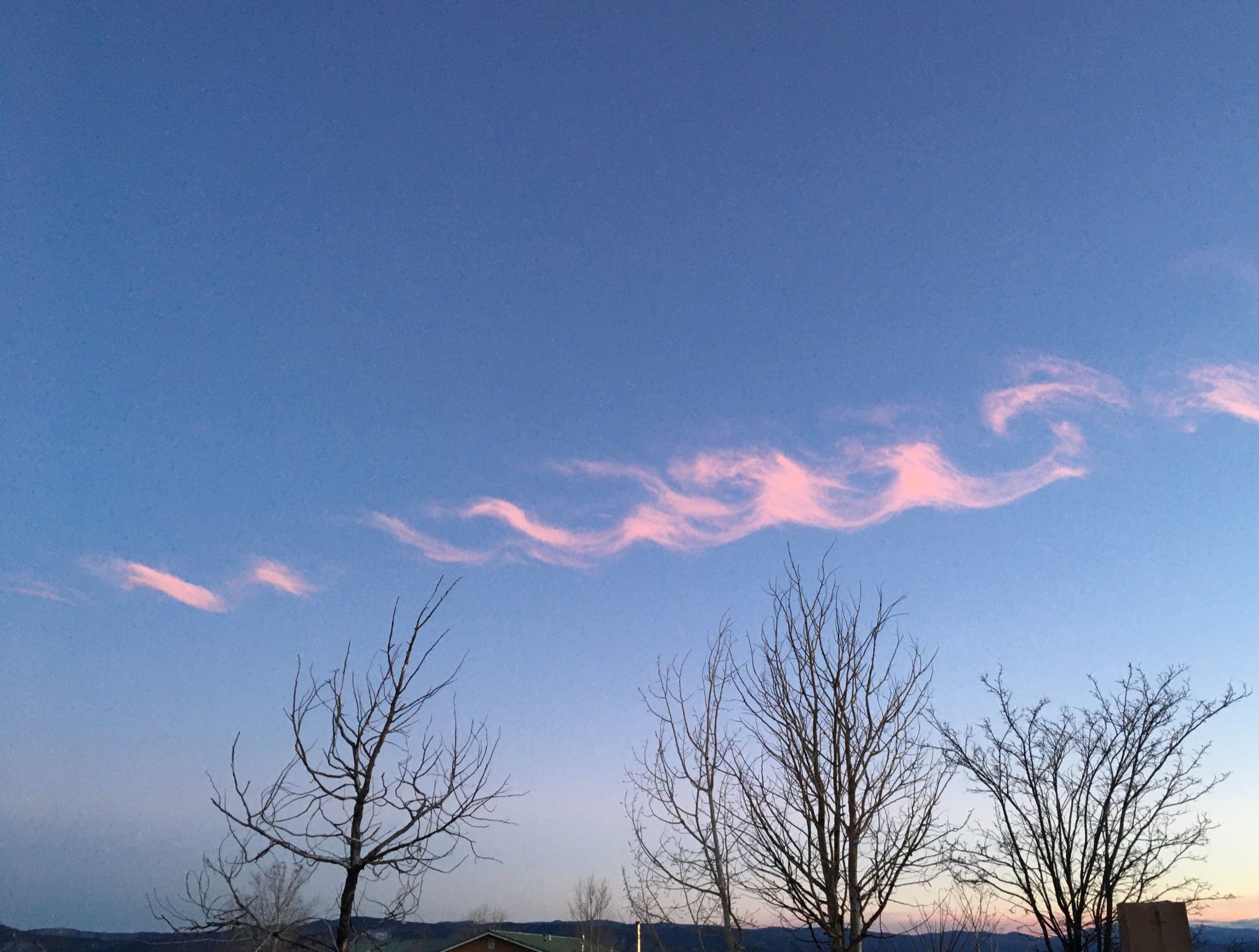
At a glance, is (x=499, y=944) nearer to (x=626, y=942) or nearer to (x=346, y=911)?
(x=346, y=911)

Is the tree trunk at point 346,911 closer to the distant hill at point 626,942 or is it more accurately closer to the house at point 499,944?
the distant hill at point 626,942

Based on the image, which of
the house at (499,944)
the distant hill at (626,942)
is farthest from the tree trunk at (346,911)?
the house at (499,944)

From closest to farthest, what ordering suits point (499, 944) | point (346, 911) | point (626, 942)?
point (346, 911)
point (499, 944)
point (626, 942)

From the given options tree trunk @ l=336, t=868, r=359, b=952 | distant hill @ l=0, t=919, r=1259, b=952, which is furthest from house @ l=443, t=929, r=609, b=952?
tree trunk @ l=336, t=868, r=359, b=952

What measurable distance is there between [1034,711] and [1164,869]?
3.75 metres

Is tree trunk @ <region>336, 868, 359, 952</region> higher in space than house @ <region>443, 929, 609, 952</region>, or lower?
higher

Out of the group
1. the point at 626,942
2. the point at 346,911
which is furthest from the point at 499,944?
the point at 626,942

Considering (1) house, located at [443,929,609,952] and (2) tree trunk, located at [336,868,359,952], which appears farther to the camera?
(1) house, located at [443,929,609,952]

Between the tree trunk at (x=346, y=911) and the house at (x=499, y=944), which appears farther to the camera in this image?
the house at (x=499, y=944)

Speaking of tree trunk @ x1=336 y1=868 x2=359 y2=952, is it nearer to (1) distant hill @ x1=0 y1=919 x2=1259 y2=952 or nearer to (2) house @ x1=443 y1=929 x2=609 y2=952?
(1) distant hill @ x1=0 y1=919 x2=1259 y2=952

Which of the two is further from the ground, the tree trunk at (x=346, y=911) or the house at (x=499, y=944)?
the tree trunk at (x=346, y=911)

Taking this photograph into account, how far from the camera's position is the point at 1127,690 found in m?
18.2

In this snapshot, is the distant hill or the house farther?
the house

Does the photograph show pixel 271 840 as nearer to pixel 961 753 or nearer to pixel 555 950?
pixel 961 753
